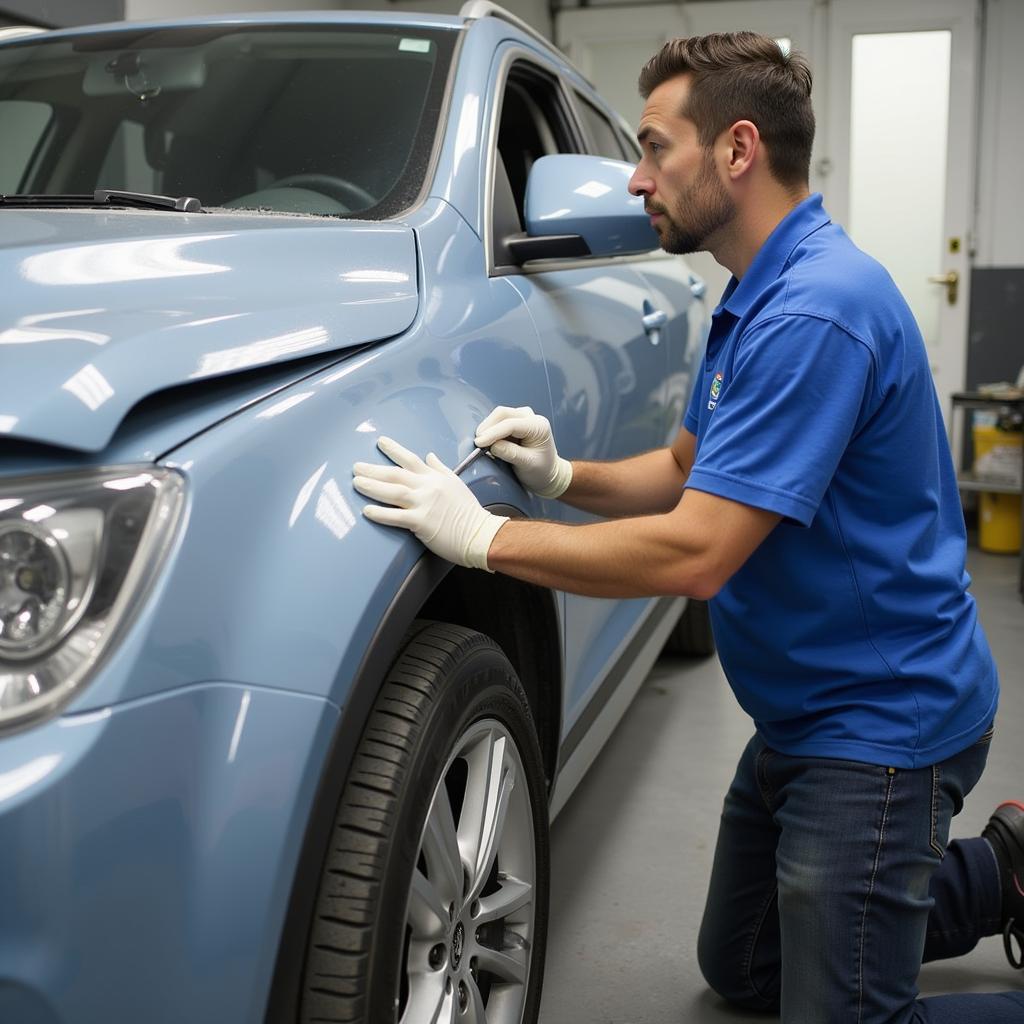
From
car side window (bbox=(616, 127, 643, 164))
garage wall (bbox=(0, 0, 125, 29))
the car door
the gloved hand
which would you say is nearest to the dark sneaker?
the car door

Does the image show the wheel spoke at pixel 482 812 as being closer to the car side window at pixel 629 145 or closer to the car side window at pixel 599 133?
the car side window at pixel 599 133

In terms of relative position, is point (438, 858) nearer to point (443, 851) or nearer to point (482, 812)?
point (443, 851)

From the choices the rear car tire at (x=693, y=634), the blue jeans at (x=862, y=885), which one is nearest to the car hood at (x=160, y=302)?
the blue jeans at (x=862, y=885)

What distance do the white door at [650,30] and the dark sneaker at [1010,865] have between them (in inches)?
199

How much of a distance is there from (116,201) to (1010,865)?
5.25 feet

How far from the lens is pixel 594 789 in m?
2.63

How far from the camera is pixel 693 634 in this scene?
139 inches

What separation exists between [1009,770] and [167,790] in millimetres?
2375

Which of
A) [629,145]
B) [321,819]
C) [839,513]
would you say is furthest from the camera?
[629,145]

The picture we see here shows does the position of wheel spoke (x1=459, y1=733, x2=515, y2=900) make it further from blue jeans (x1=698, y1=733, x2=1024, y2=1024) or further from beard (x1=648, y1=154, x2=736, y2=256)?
beard (x1=648, y1=154, x2=736, y2=256)

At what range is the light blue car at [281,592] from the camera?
0.87 m

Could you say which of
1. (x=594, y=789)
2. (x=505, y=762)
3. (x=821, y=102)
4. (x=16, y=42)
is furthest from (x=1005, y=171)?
(x=505, y=762)

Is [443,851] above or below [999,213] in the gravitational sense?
below

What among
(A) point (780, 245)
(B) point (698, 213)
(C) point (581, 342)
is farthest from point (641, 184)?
(C) point (581, 342)
